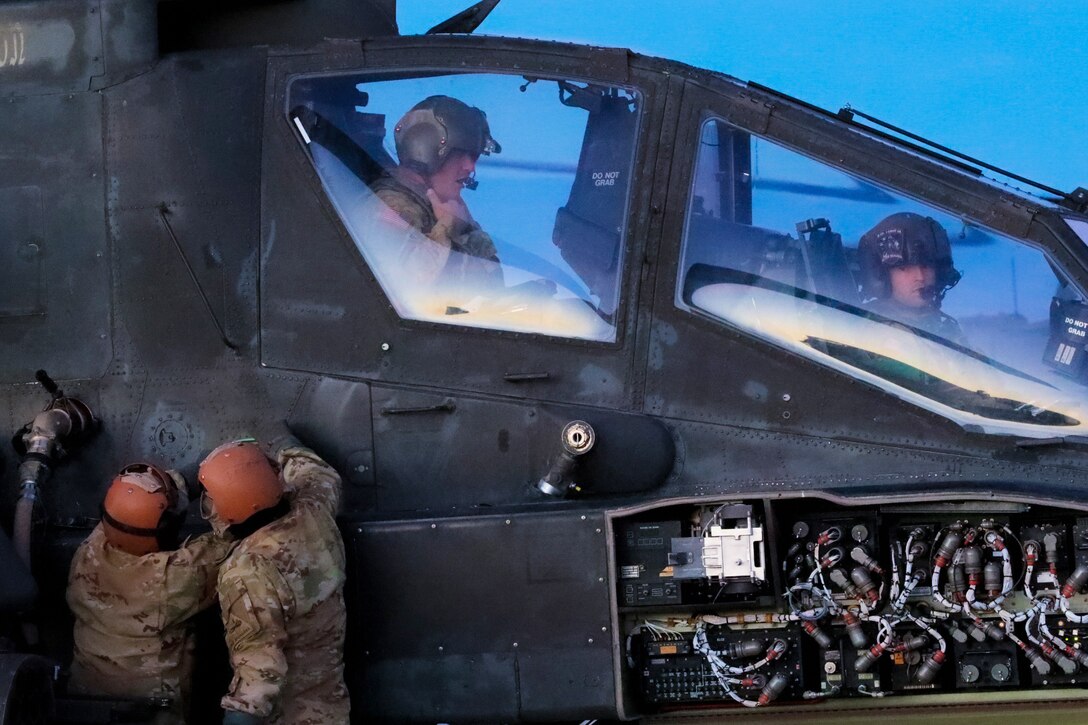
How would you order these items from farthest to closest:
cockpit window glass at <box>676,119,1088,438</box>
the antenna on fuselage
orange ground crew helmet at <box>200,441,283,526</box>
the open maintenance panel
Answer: the antenna on fuselage, cockpit window glass at <box>676,119,1088,438</box>, orange ground crew helmet at <box>200,441,283,526</box>, the open maintenance panel

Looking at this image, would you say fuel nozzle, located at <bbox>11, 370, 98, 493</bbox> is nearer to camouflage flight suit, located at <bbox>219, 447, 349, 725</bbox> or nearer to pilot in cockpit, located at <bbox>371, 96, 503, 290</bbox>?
camouflage flight suit, located at <bbox>219, 447, 349, 725</bbox>

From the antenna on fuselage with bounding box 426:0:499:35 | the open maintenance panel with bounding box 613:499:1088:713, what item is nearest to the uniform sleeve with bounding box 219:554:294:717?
the open maintenance panel with bounding box 613:499:1088:713

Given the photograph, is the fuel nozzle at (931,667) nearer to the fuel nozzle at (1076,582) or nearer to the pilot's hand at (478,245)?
the fuel nozzle at (1076,582)

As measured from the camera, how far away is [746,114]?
16.6 feet

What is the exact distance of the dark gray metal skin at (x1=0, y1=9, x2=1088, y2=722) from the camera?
478 centimetres

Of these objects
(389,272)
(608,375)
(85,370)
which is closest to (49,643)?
(85,370)

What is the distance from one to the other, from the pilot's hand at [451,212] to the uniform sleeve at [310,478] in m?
0.98

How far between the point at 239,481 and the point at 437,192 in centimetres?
134

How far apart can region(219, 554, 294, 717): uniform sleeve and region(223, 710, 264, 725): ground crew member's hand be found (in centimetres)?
3

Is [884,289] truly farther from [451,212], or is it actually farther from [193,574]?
[193,574]

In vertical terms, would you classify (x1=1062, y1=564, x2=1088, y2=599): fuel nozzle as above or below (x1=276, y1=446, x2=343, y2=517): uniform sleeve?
below

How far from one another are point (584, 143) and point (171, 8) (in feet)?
6.01

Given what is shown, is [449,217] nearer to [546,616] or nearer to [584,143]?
[584,143]

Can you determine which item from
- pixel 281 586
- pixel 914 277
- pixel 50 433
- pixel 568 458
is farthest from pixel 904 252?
pixel 50 433
